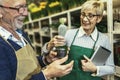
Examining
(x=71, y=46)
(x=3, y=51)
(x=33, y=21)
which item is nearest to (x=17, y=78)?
(x=3, y=51)

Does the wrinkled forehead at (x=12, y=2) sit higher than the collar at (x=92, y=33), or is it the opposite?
the wrinkled forehead at (x=12, y=2)

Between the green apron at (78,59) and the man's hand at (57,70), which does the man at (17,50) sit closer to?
the man's hand at (57,70)

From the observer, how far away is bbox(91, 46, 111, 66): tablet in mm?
2592

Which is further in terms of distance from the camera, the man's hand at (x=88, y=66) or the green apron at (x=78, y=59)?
the green apron at (x=78, y=59)

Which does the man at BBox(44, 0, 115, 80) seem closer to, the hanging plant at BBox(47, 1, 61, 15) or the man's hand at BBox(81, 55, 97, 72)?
the man's hand at BBox(81, 55, 97, 72)

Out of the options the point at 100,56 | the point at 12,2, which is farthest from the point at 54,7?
the point at 12,2

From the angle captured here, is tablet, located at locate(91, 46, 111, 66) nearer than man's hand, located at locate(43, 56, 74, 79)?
No

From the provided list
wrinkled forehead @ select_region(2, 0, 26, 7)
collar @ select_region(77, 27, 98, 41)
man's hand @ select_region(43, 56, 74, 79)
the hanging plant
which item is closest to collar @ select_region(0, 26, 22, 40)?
wrinkled forehead @ select_region(2, 0, 26, 7)

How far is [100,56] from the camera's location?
2637mm

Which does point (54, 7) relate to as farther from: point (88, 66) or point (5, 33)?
point (5, 33)

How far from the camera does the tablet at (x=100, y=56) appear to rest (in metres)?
2.59

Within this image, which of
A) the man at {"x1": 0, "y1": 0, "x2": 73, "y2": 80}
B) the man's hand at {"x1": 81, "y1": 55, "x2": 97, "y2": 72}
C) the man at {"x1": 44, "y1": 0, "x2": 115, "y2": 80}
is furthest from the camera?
the man at {"x1": 44, "y1": 0, "x2": 115, "y2": 80}

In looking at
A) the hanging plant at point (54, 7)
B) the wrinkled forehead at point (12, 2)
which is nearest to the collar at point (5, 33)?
the wrinkled forehead at point (12, 2)

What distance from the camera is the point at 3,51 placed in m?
1.81
